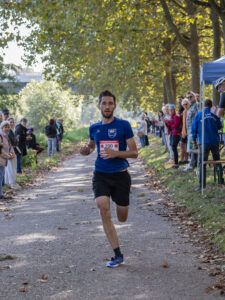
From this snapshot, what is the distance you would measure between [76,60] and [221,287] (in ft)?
68.1

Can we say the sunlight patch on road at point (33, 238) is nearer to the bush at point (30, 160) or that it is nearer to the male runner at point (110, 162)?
the male runner at point (110, 162)

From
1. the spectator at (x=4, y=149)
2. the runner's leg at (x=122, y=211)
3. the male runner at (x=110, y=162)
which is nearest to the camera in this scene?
the male runner at (x=110, y=162)

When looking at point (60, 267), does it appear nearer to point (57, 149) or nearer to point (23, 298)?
point (23, 298)

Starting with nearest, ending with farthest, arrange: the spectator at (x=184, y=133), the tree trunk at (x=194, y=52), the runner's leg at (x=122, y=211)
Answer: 1. the runner's leg at (x=122, y=211)
2. the spectator at (x=184, y=133)
3. the tree trunk at (x=194, y=52)

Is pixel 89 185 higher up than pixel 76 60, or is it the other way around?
pixel 76 60

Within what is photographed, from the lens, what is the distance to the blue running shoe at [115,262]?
6176 mm

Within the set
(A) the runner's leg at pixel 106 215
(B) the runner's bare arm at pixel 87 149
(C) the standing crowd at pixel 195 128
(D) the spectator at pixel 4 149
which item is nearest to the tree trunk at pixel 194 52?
(C) the standing crowd at pixel 195 128

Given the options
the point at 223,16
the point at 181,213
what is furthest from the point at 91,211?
the point at 223,16

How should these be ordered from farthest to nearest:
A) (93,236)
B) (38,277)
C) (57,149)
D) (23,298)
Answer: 1. (57,149)
2. (93,236)
3. (38,277)
4. (23,298)

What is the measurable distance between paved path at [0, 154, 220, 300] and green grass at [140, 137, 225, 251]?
55 centimetres

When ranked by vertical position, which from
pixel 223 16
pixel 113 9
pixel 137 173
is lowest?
pixel 137 173

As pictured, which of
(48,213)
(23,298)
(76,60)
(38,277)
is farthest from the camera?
(76,60)

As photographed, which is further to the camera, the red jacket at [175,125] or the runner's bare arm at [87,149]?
the red jacket at [175,125]

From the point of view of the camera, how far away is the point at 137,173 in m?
18.5
